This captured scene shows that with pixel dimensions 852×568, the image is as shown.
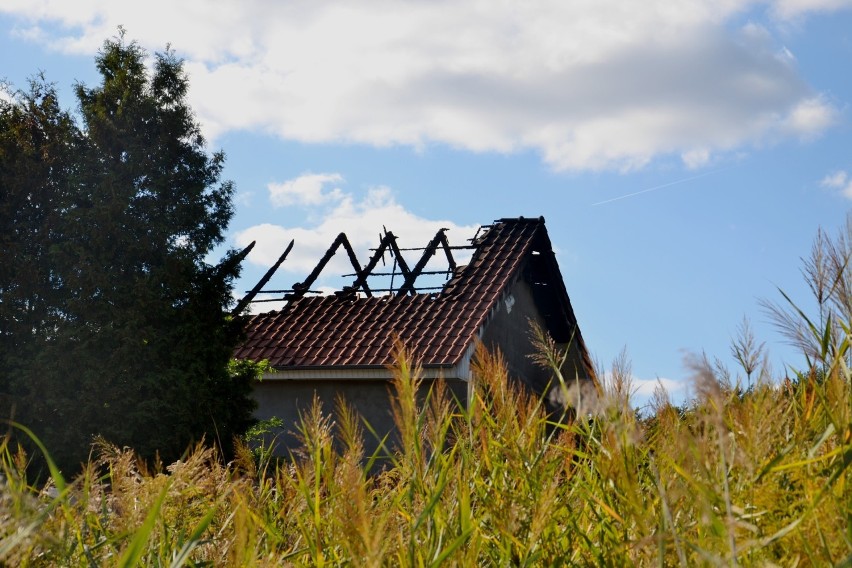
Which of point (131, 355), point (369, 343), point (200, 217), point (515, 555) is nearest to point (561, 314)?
point (369, 343)

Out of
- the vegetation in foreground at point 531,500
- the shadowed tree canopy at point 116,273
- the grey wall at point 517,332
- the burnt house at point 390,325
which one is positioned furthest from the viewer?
the grey wall at point 517,332

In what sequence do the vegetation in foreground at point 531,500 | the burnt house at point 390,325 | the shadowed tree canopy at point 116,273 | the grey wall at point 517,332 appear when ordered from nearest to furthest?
the vegetation in foreground at point 531,500 < the shadowed tree canopy at point 116,273 < the burnt house at point 390,325 < the grey wall at point 517,332

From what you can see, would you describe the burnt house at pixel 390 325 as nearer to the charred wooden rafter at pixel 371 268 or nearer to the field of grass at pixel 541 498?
the charred wooden rafter at pixel 371 268

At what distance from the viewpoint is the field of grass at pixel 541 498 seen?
1549 mm

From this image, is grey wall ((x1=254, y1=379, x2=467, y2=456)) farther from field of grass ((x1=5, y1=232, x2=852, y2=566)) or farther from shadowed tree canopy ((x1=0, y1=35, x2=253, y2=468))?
field of grass ((x1=5, y1=232, x2=852, y2=566))

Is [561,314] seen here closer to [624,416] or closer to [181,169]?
[181,169]

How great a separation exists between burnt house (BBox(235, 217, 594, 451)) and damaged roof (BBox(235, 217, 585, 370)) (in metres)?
0.02

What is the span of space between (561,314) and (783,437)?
1832 centimetres

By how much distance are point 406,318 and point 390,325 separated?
Result: 0.34 metres

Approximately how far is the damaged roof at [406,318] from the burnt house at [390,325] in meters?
0.02

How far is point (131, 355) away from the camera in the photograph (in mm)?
13688

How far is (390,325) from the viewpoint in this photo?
16406mm

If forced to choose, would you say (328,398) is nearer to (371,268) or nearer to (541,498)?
(371,268)

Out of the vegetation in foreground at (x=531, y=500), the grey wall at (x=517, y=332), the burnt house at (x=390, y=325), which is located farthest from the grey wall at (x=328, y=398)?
the vegetation in foreground at (x=531, y=500)
